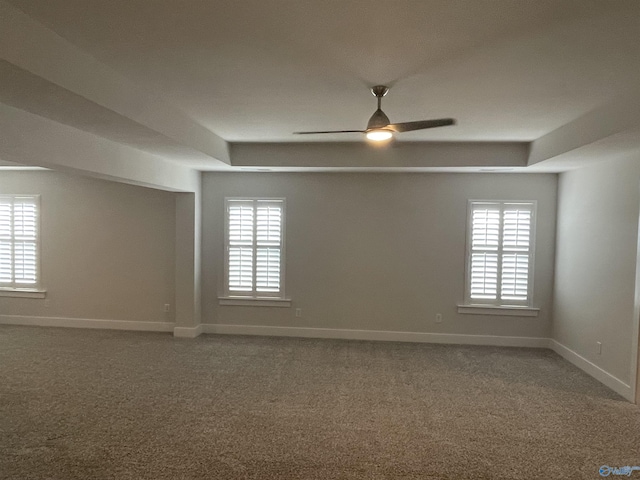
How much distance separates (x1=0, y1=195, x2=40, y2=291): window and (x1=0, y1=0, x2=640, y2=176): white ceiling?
4.03 metres

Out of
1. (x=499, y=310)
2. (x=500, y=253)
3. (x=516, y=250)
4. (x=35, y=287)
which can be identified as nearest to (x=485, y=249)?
(x=500, y=253)

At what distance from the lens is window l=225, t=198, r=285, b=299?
21.0 ft

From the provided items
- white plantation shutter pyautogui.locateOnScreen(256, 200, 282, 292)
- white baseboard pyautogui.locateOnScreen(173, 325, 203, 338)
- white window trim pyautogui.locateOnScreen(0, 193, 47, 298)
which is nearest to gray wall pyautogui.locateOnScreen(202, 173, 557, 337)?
white plantation shutter pyautogui.locateOnScreen(256, 200, 282, 292)

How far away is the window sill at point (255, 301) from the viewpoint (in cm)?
638

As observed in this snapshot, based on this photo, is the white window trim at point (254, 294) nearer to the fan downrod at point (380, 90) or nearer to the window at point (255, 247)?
the window at point (255, 247)

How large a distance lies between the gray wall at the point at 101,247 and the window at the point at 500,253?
468cm

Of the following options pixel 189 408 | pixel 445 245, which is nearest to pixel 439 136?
pixel 445 245

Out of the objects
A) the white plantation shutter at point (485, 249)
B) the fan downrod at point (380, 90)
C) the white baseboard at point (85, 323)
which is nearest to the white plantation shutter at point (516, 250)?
the white plantation shutter at point (485, 249)

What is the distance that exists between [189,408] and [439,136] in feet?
13.3

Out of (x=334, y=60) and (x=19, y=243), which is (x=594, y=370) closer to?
(x=334, y=60)

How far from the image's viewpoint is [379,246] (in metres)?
6.24

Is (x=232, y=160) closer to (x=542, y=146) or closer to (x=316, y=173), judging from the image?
(x=316, y=173)

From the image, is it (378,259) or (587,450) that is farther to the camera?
(378,259)

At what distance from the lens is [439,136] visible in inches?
196
